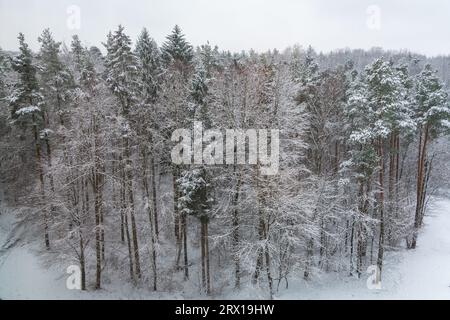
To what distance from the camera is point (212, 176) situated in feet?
72.8

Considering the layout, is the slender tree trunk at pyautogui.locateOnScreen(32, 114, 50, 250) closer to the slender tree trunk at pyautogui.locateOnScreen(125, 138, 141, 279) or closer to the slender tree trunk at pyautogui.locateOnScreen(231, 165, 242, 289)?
the slender tree trunk at pyautogui.locateOnScreen(125, 138, 141, 279)

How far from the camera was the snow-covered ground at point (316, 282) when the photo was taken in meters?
21.6

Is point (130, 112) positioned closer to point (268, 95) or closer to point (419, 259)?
point (268, 95)

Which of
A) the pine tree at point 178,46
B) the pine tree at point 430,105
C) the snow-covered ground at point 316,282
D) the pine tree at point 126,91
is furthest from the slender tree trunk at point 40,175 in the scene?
the pine tree at point 430,105

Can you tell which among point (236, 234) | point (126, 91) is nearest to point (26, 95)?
point (126, 91)

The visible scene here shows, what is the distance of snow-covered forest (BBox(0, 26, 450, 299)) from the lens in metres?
21.2

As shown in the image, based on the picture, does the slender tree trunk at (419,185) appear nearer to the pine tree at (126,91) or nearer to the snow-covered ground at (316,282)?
the snow-covered ground at (316,282)

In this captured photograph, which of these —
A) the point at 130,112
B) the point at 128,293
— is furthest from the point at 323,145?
the point at 128,293

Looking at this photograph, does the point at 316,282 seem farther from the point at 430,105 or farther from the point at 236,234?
the point at 430,105

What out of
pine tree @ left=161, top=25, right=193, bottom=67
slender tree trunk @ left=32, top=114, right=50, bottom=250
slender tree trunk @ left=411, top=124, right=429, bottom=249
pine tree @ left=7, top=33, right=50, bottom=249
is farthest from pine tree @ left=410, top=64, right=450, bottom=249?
pine tree @ left=7, top=33, right=50, bottom=249

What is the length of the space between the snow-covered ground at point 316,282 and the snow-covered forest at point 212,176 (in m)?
0.67

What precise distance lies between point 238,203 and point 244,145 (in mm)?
3542

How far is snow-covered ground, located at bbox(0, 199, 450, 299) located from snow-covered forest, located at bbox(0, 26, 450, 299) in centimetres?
67

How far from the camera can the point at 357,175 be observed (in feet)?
74.8
